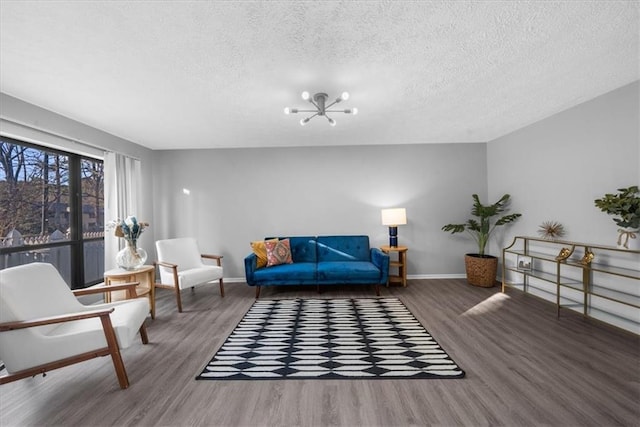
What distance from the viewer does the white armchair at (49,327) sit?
1.66 m

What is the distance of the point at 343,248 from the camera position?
4469 mm

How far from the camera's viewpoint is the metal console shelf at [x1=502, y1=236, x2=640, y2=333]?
99.3 inches

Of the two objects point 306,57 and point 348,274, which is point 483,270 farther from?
point 306,57

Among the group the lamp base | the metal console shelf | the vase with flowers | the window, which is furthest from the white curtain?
the metal console shelf

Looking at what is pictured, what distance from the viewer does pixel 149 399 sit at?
1748 mm

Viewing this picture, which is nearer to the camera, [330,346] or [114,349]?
[114,349]

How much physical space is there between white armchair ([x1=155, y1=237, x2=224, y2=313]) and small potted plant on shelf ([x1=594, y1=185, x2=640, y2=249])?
4571mm

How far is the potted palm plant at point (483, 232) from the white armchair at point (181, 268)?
3.90 meters

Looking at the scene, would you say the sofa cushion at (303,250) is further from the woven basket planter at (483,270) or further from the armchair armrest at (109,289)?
the woven basket planter at (483,270)

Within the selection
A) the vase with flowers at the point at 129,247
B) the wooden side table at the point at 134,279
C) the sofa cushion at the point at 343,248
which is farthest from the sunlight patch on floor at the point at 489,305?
the vase with flowers at the point at 129,247

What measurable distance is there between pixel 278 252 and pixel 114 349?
249cm

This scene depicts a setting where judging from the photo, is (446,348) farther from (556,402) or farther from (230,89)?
(230,89)

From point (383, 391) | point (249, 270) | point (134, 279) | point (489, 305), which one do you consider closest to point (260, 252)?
point (249, 270)

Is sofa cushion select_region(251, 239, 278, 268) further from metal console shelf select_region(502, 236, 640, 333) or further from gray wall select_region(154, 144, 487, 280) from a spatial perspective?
metal console shelf select_region(502, 236, 640, 333)
